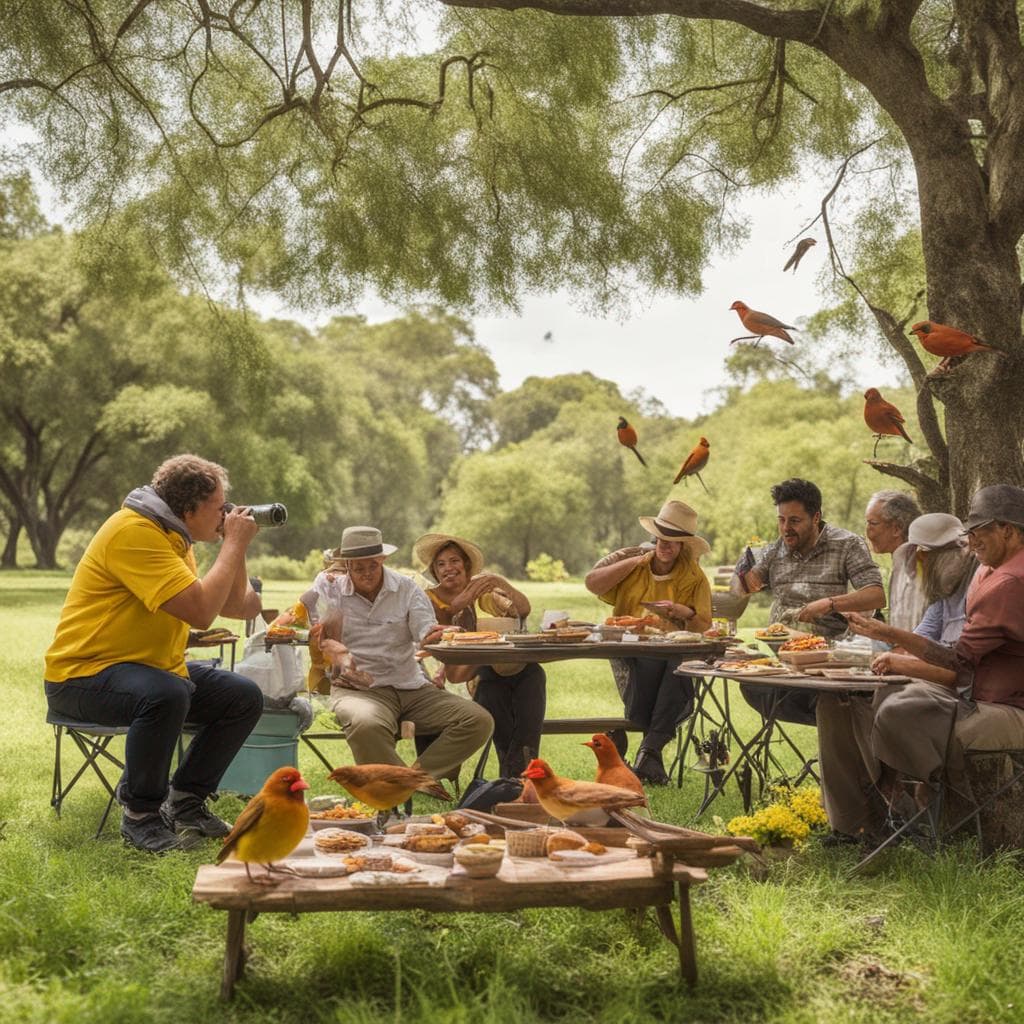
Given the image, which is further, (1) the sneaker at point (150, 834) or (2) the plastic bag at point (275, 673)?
(2) the plastic bag at point (275, 673)

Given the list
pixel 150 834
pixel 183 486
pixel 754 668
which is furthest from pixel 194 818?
pixel 754 668

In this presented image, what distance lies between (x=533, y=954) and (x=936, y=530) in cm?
229

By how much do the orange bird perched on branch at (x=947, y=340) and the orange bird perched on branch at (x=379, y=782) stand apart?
2.77 metres

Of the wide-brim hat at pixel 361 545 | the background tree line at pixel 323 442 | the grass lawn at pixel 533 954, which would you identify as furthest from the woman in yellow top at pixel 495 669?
the background tree line at pixel 323 442

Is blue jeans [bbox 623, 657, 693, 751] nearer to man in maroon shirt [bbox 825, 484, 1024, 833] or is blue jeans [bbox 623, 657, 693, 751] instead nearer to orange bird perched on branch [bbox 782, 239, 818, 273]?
man in maroon shirt [bbox 825, 484, 1024, 833]

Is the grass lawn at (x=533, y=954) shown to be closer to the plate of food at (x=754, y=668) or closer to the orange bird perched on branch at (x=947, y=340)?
the plate of food at (x=754, y=668)

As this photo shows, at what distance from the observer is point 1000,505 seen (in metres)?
3.99

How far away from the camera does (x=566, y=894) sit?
2.87 metres

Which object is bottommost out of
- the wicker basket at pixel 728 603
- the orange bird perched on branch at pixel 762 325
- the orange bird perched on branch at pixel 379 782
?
the orange bird perched on branch at pixel 379 782

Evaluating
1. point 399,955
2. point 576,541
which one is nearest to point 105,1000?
point 399,955

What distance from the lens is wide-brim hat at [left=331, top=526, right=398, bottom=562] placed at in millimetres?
4977

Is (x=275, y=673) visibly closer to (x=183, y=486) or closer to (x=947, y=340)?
(x=183, y=486)

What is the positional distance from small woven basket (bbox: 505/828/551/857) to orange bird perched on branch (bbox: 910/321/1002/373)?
9.16 ft

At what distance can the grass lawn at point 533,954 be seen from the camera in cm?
288
